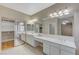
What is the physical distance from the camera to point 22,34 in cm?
264

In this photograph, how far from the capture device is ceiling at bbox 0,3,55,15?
2.18m

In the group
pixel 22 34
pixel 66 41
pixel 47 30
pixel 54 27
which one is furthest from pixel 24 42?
pixel 66 41

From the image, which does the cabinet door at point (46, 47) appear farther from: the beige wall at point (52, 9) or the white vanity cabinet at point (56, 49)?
the beige wall at point (52, 9)

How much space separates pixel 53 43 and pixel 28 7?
4.39 ft

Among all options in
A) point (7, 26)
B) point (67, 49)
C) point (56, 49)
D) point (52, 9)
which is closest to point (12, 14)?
point (7, 26)

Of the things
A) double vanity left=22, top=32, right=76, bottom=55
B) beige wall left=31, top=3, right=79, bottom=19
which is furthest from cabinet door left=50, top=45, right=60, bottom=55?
beige wall left=31, top=3, right=79, bottom=19

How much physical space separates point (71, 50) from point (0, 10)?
245 cm

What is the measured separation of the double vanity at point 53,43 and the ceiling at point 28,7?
0.77 meters

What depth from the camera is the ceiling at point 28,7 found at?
7.17 ft

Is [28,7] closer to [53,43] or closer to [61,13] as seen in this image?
[61,13]

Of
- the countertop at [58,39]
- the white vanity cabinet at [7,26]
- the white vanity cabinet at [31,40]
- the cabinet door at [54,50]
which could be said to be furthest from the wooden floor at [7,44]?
the cabinet door at [54,50]

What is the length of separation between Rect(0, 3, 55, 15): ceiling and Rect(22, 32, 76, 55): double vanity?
0.77 m

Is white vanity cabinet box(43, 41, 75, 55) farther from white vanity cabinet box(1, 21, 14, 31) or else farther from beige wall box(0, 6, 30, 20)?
white vanity cabinet box(1, 21, 14, 31)

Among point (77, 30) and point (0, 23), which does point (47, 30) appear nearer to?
point (77, 30)
